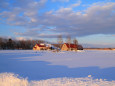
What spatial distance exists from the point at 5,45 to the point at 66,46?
51579mm

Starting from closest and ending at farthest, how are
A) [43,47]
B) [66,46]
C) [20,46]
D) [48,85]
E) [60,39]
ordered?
1. [48,85]
2. [60,39]
3. [66,46]
4. [43,47]
5. [20,46]

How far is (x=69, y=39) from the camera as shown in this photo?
60.5 m

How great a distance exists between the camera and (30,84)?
198 inches

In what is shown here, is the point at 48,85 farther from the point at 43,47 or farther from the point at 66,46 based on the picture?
the point at 43,47

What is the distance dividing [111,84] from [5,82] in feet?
16.8

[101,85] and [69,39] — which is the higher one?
[69,39]

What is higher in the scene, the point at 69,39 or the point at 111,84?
the point at 69,39

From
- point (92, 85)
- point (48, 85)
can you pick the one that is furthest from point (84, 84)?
point (48, 85)

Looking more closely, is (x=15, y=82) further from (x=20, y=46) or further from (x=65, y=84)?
(x=20, y=46)

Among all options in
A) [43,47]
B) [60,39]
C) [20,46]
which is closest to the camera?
[60,39]

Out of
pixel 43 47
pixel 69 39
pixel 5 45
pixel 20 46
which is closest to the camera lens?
pixel 69 39

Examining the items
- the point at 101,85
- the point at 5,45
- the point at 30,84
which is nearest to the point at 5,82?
the point at 30,84

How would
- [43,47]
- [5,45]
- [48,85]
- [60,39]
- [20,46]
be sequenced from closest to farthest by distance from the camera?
1. [48,85]
2. [60,39]
3. [43,47]
4. [5,45]
5. [20,46]

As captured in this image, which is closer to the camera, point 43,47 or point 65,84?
point 65,84
